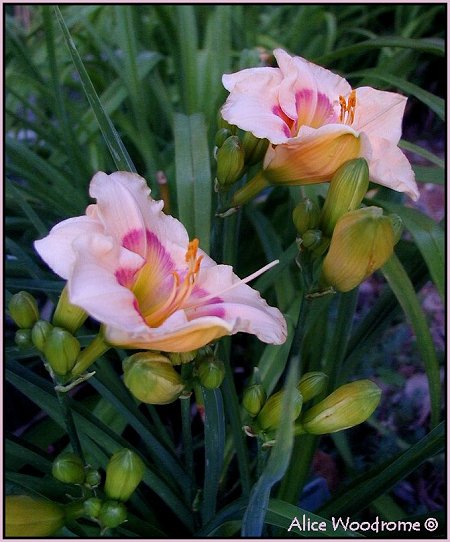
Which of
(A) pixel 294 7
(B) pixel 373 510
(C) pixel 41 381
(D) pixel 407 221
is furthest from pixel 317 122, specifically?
(A) pixel 294 7

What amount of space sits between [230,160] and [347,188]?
0.37 feet

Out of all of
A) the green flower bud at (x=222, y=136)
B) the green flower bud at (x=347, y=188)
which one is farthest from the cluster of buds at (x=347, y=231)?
the green flower bud at (x=222, y=136)

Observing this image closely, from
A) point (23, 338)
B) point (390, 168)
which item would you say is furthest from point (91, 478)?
point (390, 168)

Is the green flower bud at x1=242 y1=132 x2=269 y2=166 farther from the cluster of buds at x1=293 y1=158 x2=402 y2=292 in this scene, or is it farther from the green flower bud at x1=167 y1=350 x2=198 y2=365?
the green flower bud at x1=167 y1=350 x2=198 y2=365

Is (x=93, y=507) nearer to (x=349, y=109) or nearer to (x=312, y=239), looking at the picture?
(x=312, y=239)

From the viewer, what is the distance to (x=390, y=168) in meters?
0.51

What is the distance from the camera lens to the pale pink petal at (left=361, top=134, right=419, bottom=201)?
1.65ft

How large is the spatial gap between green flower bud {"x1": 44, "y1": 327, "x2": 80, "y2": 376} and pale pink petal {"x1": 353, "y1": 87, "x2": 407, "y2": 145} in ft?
1.12

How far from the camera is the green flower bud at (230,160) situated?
0.49 m

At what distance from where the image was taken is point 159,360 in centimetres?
39

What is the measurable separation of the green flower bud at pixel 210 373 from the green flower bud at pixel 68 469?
12 cm

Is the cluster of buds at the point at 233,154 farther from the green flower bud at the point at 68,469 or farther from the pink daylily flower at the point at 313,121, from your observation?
the green flower bud at the point at 68,469

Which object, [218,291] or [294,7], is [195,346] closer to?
[218,291]

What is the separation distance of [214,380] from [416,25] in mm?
1493
